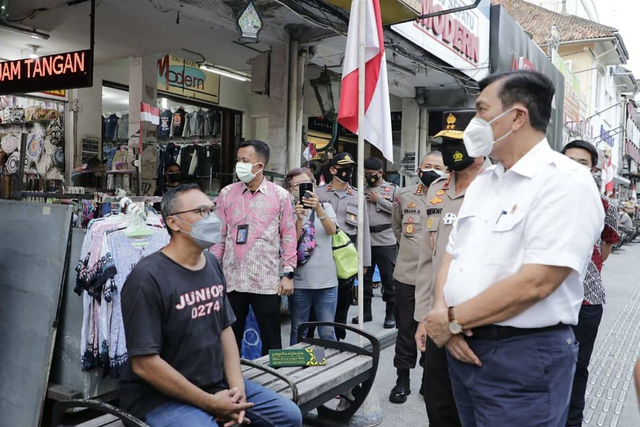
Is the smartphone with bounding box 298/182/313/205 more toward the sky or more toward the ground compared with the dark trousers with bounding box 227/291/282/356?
more toward the sky

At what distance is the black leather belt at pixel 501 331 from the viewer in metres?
1.82

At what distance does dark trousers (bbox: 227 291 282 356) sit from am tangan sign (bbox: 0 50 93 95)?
3.00 metres

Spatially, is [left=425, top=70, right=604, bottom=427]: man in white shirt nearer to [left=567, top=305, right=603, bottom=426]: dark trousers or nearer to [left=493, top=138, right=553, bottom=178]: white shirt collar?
[left=493, top=138, right=553, bottom=178]: white shirt collar

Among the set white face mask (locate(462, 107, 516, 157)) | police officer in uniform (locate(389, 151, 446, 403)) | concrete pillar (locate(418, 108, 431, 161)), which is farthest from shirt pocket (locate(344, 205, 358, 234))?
concrete pillar (locate(418, 108, 431, 161))

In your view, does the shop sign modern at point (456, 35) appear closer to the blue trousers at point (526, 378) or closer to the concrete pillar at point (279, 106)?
the concrete pillar at point (279, 106)

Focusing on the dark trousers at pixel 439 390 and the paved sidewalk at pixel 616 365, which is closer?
the dark trousers at pixel 439 390

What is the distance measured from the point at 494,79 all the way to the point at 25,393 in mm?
3449

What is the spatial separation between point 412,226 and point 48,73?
4.15m

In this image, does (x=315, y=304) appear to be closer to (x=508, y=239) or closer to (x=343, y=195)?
(x=343, y=195)

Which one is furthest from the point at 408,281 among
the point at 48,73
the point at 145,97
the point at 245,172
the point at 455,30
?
the point at 455,30

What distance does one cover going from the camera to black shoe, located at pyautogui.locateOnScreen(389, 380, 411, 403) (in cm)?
429

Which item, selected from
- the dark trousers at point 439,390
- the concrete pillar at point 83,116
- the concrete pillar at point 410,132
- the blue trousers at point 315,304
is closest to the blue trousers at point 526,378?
the dark trousers at point 439,390

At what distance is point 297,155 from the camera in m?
7.54

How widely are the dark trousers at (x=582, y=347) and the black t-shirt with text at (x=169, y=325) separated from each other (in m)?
2.32
